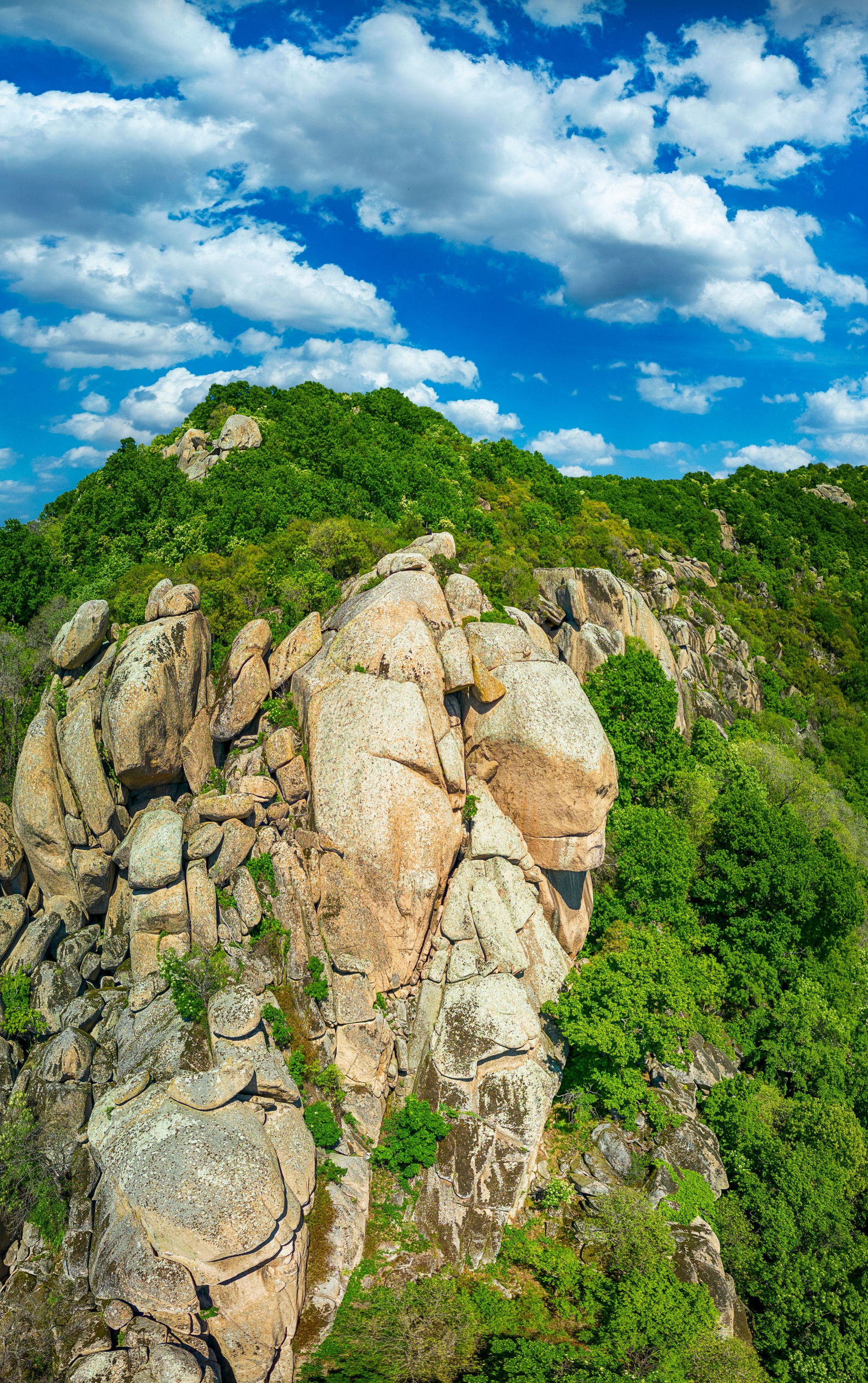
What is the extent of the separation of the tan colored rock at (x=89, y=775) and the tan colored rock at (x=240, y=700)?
4763 millimetres

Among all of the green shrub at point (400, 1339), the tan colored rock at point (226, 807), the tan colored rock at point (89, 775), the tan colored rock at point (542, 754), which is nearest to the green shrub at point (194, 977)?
the tan colored rock at point (226, 807)

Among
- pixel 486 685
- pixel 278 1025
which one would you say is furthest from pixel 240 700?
pixel 278 1025

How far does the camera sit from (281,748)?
29.4 metres

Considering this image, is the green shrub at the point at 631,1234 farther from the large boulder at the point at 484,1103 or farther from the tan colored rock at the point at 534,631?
the tan colored rock at the point at 534,631

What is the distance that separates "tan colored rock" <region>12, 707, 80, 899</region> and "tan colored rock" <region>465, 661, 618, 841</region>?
17.2 metres

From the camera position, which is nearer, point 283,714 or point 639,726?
point 283,714

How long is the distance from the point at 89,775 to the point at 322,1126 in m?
16.2

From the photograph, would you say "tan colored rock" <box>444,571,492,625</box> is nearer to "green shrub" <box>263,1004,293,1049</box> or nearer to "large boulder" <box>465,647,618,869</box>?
"large boulder" <box>465,647,618,869</box>

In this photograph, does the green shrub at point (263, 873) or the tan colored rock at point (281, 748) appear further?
the tan colored rock at point (281, 748)

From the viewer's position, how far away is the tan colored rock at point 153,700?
28891mm

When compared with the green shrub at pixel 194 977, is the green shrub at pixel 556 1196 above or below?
below

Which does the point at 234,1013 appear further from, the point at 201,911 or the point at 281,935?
the point at 201,911

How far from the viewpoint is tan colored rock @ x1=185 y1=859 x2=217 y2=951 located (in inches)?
1064

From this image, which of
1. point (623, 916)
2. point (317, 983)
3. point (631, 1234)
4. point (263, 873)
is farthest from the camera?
point (623, 916)
